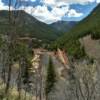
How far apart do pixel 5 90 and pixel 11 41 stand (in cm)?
295

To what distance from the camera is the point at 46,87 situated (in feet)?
294

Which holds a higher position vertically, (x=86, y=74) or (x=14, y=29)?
(x=14, y=29)

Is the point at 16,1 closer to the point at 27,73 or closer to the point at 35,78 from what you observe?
the point at 27,73

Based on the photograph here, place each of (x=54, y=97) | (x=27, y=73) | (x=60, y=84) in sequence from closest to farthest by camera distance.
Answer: (x=27, y=73) → (x=54, y=97) → (x=60, y=84)

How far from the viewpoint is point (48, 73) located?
287 feet

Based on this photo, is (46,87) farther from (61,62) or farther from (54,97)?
(61,62)

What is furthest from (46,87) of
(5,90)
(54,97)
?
(5,90)

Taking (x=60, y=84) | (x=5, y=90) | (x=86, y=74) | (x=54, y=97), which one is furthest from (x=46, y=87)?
(x=5, y=90)

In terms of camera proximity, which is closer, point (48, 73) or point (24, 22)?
point (24, 22)

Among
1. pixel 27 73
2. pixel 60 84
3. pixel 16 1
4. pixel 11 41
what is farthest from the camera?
pixel 60 84

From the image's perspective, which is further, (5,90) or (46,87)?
(46,87)

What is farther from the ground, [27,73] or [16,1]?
[16,1]

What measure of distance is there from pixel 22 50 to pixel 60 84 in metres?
60.9

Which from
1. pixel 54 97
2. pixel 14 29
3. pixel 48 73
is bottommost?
pixel 54 97
